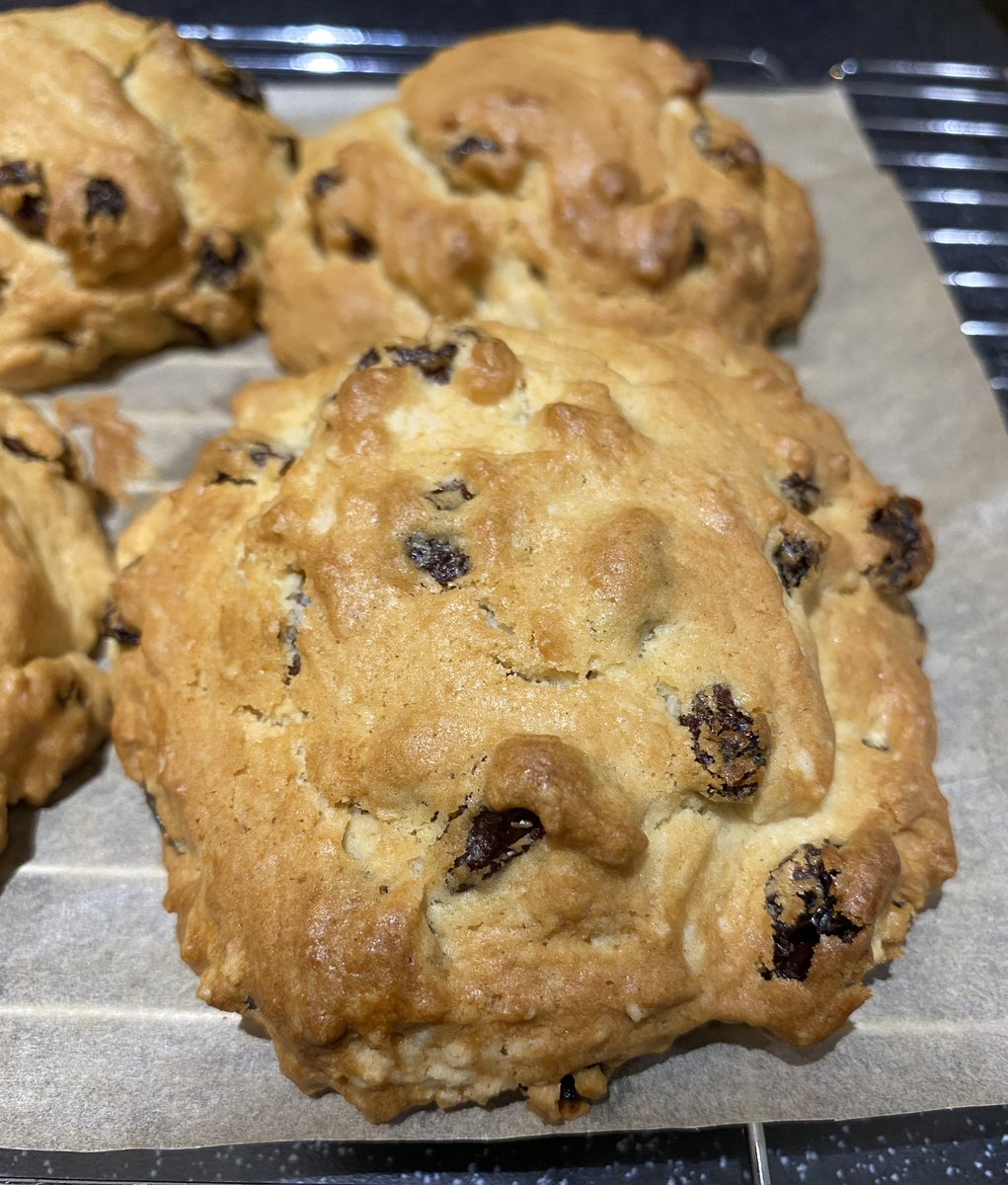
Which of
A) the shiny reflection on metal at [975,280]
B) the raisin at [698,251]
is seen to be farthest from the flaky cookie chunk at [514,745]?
the shiny reflection on metal at [975,280]

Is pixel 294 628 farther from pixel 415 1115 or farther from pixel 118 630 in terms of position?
pixel 415 1115

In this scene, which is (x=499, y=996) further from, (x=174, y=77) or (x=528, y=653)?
(x=174, y=77)

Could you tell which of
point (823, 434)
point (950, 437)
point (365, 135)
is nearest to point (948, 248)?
point (950, 437)

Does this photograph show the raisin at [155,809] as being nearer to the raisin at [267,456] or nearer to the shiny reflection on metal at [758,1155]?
the raisin at [267,456]

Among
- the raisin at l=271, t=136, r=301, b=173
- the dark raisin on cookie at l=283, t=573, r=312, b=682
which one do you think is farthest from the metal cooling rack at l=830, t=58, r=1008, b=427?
the dark raisin on cookie at l=283, t=573, r=312, b=682

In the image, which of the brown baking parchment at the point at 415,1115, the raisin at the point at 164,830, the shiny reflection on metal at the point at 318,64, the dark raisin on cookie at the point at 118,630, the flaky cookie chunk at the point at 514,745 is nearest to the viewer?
the flaky cookie chunk at the point at 514,745

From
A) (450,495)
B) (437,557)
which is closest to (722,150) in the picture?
(450,495)
